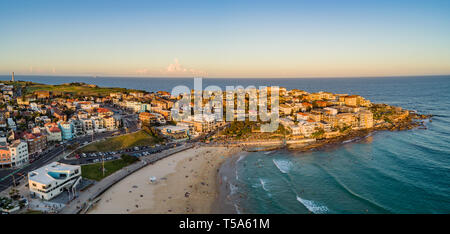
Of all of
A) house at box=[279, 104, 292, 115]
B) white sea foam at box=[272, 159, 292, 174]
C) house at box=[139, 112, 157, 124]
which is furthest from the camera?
house at box=[279, 104, 292, 115]

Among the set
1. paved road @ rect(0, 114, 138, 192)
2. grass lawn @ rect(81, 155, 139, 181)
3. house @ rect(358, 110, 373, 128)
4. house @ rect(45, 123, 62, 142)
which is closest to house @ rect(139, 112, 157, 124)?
paved road @ rect(0, 114, 138, 192)

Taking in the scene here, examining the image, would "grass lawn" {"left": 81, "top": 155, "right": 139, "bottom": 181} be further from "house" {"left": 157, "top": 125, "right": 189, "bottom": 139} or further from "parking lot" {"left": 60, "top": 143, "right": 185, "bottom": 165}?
"house" {"left": 157, "top": 125, "right": 189, "bottom": 139}

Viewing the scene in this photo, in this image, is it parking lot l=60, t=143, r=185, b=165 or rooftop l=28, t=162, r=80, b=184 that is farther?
parking lot l=60, t=143, r=185, b=165

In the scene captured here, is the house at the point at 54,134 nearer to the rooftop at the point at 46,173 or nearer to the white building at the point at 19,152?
the white building at the point at 19,152

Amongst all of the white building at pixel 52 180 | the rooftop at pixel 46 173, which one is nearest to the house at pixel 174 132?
the white building at pixel 52 180

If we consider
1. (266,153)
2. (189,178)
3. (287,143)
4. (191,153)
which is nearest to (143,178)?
(189,178)

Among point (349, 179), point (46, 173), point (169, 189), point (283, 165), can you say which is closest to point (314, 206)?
point (349, 179)
